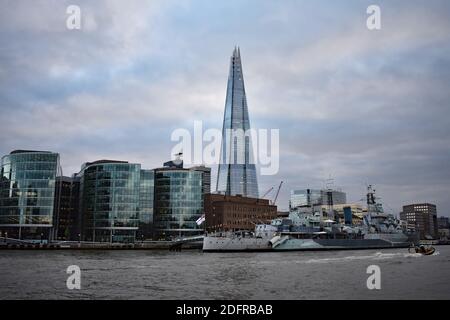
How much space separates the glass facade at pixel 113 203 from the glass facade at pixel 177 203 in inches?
669

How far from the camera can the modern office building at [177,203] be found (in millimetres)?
184250

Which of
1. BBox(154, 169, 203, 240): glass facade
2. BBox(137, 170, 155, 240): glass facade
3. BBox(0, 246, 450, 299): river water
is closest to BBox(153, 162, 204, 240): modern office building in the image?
BBox(154, 169, 203, 240): glass facade

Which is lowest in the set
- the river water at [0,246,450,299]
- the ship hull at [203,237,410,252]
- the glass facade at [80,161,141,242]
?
the ship hull at [203,237,410,252]

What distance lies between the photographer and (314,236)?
138 meters

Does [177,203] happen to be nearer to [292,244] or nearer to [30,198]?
[30,198]

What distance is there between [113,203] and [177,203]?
29.3m

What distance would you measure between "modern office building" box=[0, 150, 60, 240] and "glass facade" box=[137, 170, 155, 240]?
38198 millimetres

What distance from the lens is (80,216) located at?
625ft

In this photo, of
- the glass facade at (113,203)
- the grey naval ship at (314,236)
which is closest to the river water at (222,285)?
the grey naval ship at (314,236)

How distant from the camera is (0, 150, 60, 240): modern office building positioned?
156875 millimetres

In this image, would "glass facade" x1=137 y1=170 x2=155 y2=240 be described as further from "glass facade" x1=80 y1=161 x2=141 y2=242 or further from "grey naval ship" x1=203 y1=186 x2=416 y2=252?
"grey naval ship" x1=203 y1=186 x2=416 y2=252

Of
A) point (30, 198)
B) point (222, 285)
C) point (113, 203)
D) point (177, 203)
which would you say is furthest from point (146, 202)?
point (222, 285)

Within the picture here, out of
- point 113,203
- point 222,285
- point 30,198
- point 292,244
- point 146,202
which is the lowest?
point 292,244
